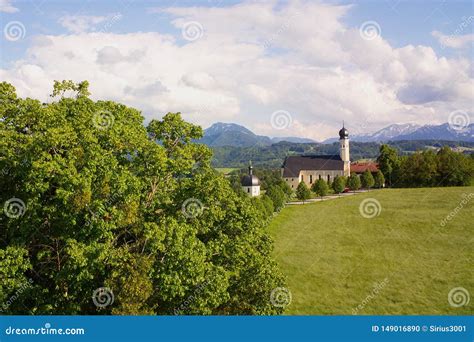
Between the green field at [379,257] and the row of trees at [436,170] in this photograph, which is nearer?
the green field at [379,257]

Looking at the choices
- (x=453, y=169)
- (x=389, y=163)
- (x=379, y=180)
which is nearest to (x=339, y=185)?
(x=379, y=180)

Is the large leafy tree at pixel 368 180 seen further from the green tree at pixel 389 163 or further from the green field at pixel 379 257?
the green field at pixel 379 257

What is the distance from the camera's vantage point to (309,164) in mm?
140250

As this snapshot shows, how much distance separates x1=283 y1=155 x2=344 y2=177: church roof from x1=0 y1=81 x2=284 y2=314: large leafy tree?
115893 mm

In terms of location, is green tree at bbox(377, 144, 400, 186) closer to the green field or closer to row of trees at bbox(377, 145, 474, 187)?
row of trees at bbox(377, 145, 474, 187)

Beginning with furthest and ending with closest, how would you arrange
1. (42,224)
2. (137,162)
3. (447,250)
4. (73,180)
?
(447,250) → (137,162) → (42,224) → (73,180)

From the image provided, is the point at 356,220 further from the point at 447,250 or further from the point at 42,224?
the point at 42,224

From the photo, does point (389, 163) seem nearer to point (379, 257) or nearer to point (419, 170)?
point (419, 170)

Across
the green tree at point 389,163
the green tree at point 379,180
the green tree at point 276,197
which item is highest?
the green tree at point 389,163

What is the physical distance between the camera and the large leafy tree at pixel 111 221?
58.2ft

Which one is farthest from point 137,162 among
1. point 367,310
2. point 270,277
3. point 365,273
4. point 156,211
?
point 365,273

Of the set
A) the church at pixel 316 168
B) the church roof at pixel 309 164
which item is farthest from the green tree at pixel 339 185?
the church roof at pixel 309 164

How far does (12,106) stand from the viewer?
2047 centimetres

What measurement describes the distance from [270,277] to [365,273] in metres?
20.1
